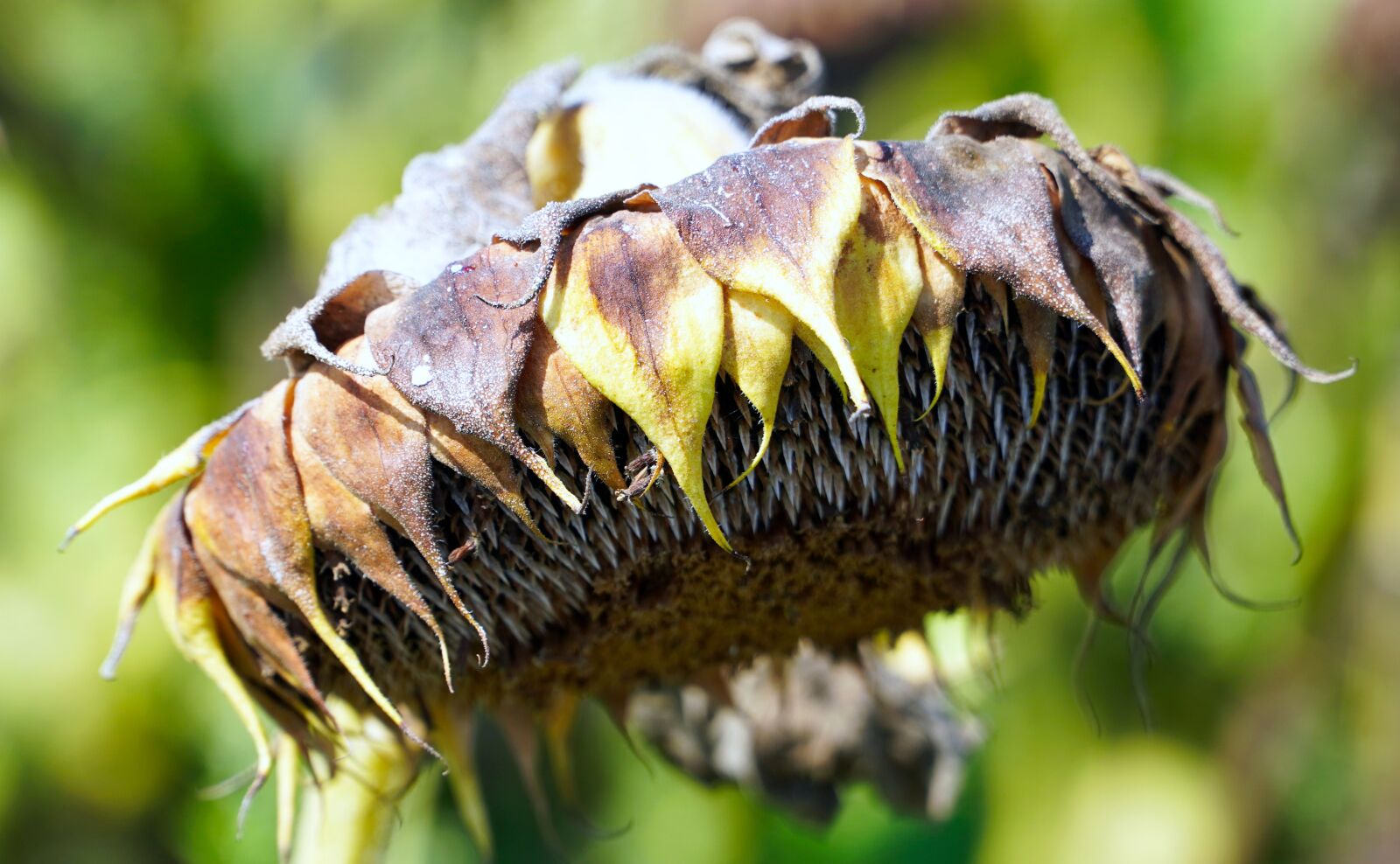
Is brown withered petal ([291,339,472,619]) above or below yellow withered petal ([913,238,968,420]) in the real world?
above

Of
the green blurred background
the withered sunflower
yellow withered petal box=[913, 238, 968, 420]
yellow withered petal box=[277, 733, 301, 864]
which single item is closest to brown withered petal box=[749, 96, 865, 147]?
the withered sunflower

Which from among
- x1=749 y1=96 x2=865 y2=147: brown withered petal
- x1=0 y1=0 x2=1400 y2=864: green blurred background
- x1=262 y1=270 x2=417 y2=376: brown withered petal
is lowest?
x1=0 y1=0 x2=1400 y2=864: green blurred background

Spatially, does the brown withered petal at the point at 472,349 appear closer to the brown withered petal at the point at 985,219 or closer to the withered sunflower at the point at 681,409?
the withered sunflower at the point at 681,409

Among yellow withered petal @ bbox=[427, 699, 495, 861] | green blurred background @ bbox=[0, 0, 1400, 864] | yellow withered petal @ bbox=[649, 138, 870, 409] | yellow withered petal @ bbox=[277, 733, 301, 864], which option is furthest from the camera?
green blurred background @ bbox=[0, 0, 1400, 864]

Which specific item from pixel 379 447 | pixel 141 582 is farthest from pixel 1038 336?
pixel 141 582

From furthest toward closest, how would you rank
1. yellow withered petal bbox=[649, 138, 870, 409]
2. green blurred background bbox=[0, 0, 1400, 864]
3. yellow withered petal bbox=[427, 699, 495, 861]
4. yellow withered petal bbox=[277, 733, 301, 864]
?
green blurred background bbox=[0, 0, 1400, 864] < yellow withered petal bbox=[427, 699, 495, 861] < yellow withered petal bbox=[277, 733, 301, 864] < yellow withered petal bbox=[649, 138, 870, 409]

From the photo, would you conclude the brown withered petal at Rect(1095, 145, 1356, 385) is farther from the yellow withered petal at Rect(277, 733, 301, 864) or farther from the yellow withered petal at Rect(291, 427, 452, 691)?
the yellow withered petal at Rect(277, 733, 301, 864)

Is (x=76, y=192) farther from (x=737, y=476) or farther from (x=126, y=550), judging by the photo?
(x=737, y=476)
